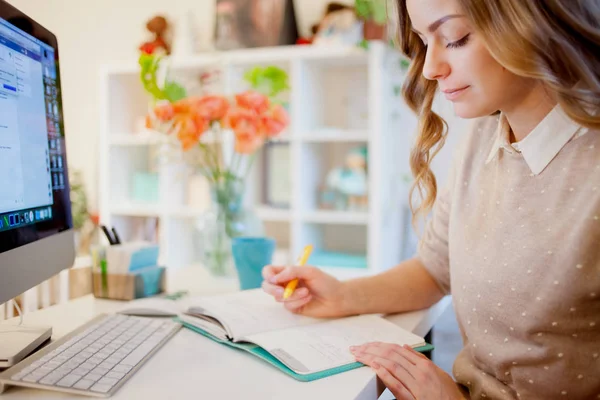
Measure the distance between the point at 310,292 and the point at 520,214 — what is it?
0.38 metres

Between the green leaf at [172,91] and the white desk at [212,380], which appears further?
the green leaf at [172,91]

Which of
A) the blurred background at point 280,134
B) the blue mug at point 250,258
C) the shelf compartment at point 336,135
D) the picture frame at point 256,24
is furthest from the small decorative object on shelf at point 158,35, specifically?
A: the blue mug at point 250,258

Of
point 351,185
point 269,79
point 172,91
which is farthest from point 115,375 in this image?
point 351,185

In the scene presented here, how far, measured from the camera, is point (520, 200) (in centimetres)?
88

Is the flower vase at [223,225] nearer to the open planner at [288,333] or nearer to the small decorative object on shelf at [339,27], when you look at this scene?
the open planner at [288,333]

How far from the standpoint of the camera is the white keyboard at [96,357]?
26.4 inches

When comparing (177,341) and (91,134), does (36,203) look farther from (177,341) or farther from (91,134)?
(91,134)

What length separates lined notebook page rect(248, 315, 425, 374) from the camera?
762 mm

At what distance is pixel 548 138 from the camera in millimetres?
849

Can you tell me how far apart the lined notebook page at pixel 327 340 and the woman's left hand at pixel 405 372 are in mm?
33

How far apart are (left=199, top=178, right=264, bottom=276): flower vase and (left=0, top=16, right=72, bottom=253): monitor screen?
0.46 meters

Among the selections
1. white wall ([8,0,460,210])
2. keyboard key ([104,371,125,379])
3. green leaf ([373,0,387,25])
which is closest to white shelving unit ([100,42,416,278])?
green leaf ([373,0,387,25])

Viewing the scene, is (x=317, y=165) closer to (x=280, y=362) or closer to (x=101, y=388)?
(x=280, y=362)

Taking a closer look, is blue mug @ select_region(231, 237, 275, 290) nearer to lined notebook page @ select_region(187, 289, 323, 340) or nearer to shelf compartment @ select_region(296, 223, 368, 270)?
lined notebook page @ select_region(187, 289, 323, 340)
